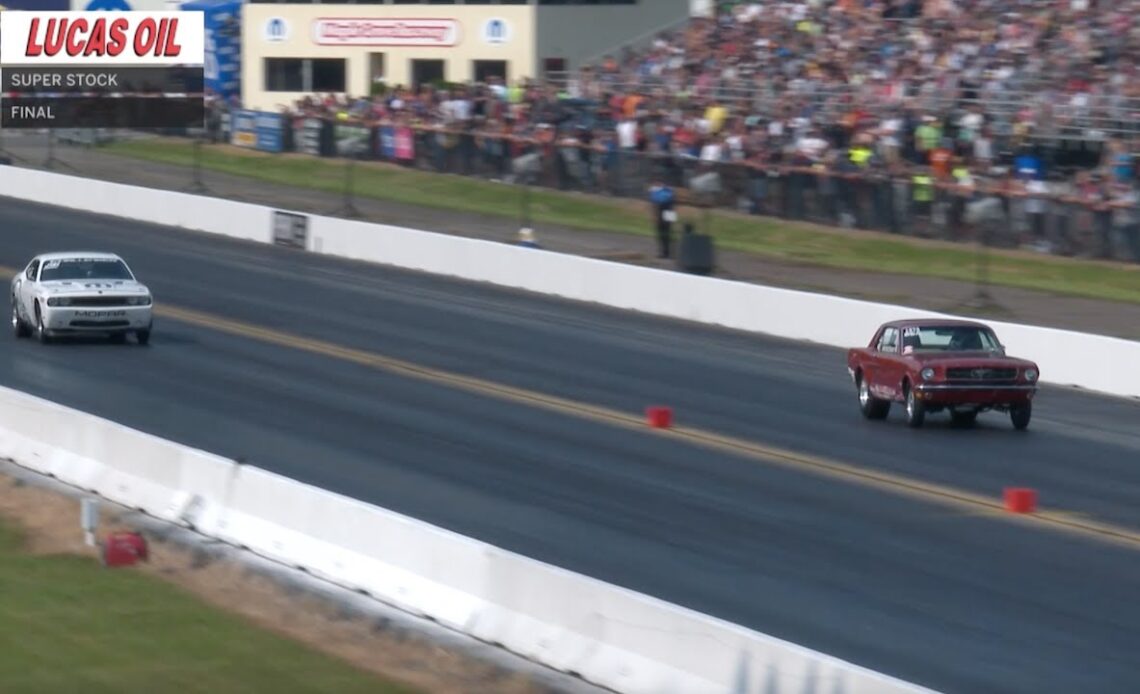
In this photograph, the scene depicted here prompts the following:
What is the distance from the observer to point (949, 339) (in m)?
23.0

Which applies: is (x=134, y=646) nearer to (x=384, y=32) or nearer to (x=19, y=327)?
(x=19, y=327)

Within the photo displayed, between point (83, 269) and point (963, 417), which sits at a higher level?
point (83, 269)

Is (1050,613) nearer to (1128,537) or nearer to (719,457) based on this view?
(1128,537)

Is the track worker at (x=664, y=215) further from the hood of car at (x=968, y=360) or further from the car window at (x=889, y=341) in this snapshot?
the hood of car at (x=968, y=360)

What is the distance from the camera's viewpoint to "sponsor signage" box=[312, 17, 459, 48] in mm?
62094

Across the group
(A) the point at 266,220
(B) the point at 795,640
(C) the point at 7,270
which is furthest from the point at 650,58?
(B) the point at 795,640

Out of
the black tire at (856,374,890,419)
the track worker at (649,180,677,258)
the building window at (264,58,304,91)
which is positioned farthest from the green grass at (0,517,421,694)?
the building window at (264,58,304,91)

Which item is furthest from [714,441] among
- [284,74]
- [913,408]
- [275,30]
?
[275,30]

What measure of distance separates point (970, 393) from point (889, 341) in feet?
5.57

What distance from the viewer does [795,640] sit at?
12.6 metres

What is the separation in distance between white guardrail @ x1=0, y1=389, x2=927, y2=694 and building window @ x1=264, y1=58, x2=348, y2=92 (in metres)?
46.3

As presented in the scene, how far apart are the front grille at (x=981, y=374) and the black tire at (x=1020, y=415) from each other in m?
0.54

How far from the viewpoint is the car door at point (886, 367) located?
22531 millimetres

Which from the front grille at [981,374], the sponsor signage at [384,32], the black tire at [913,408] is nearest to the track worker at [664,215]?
the black tire at [913,408]
